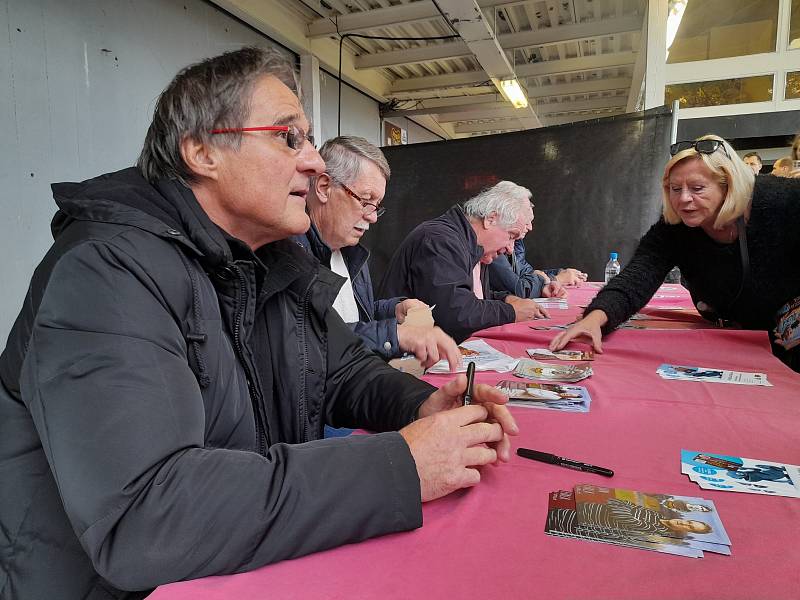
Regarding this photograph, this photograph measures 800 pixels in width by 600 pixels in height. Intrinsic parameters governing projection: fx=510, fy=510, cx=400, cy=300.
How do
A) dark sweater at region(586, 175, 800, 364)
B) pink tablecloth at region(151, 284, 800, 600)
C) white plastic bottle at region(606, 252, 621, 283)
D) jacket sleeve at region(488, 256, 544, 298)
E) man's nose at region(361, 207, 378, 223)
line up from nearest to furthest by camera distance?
pink tablecloth at region(151, 284, 800, 600), dark sweater at region(586, 175, 800, 364), man's nose at region(361, 207, 378, 223), jacket sleeve at region(488, 256, 544, 298), white plastic bottle at region(606, 252, 621, 283)

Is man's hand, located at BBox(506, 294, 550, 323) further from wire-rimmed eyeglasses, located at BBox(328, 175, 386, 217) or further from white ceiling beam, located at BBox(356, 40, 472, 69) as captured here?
white ceiling beam, located at BBox(356, 40, 472, 69)

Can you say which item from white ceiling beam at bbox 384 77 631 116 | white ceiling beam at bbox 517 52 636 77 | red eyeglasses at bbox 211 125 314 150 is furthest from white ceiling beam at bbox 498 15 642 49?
red eyeglasses at bbox 211 125 314 150

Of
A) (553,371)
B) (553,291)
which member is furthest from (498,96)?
(553,371)

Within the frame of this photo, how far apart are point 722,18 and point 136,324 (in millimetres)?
7713

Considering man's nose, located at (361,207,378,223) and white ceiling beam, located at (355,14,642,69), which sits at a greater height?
white ceiling beam, located at (355,14,642,69)

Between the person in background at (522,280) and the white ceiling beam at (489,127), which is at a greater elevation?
the white ceiling beam at (489,127)

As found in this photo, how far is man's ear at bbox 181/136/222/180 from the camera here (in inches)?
37.2

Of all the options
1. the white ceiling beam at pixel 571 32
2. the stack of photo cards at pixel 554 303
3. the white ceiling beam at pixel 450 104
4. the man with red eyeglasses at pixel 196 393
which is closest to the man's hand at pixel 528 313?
the stack of photo cards at pixel 554 303

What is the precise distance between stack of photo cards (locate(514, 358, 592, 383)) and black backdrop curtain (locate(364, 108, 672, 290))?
379 centimetres

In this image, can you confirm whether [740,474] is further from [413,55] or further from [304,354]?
[413,55]

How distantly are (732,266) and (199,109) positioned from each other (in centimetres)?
192

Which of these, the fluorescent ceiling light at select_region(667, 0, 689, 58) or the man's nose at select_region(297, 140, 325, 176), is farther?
the fluorescent ceiling light at select_region(667, 0, 689, 58)

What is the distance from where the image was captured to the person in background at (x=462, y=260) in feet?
8.39

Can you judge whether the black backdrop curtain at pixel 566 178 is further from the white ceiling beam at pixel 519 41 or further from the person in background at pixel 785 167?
the white ceiling beam at pixel 519 41
